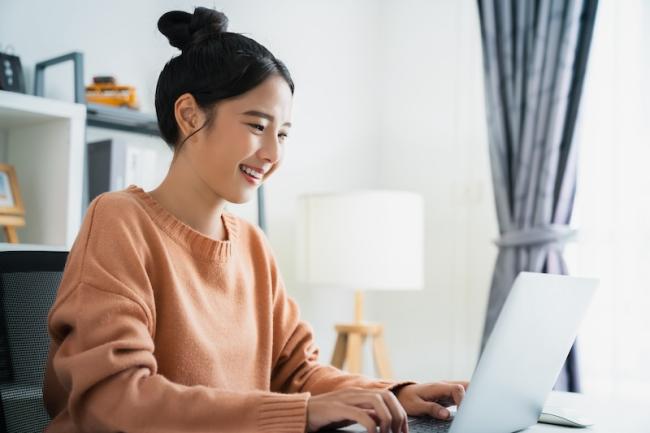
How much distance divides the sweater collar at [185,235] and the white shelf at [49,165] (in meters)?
0.84

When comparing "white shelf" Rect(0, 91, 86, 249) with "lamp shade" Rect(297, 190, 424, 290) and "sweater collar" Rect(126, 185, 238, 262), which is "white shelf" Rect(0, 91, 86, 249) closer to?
"sweater collar" Rect(126, 185, 238, 262)

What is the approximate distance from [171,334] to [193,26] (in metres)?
0.48

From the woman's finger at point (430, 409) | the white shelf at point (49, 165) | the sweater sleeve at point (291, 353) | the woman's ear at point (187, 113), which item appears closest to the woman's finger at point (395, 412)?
the woman's finger at point (430, 409)

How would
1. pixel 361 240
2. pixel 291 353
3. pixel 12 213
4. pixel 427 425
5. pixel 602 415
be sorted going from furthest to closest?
pixel 361 240
pixel 12 213
pixel 291 353
pixel 602 415
pixel 427 425

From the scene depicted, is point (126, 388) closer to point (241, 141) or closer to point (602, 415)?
point (241, 141)

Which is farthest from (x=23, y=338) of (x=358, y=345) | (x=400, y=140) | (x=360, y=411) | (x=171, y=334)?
(x=400, y=140)

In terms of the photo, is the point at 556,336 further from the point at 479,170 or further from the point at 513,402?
the point at 479,170

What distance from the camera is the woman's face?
1089mm

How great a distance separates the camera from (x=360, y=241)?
2633 mm

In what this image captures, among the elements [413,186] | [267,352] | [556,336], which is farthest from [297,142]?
[556,336]

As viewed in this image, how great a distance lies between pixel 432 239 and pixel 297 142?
731 mm

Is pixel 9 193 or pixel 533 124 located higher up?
pixel 533 124

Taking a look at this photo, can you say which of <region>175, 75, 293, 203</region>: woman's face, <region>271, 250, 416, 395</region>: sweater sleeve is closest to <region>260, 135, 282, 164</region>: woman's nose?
<region>175, 75, 293, 203</region>: woman's face

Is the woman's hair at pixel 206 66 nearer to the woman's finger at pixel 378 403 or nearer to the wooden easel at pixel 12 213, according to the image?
the woman's finger at pixel 378 403
